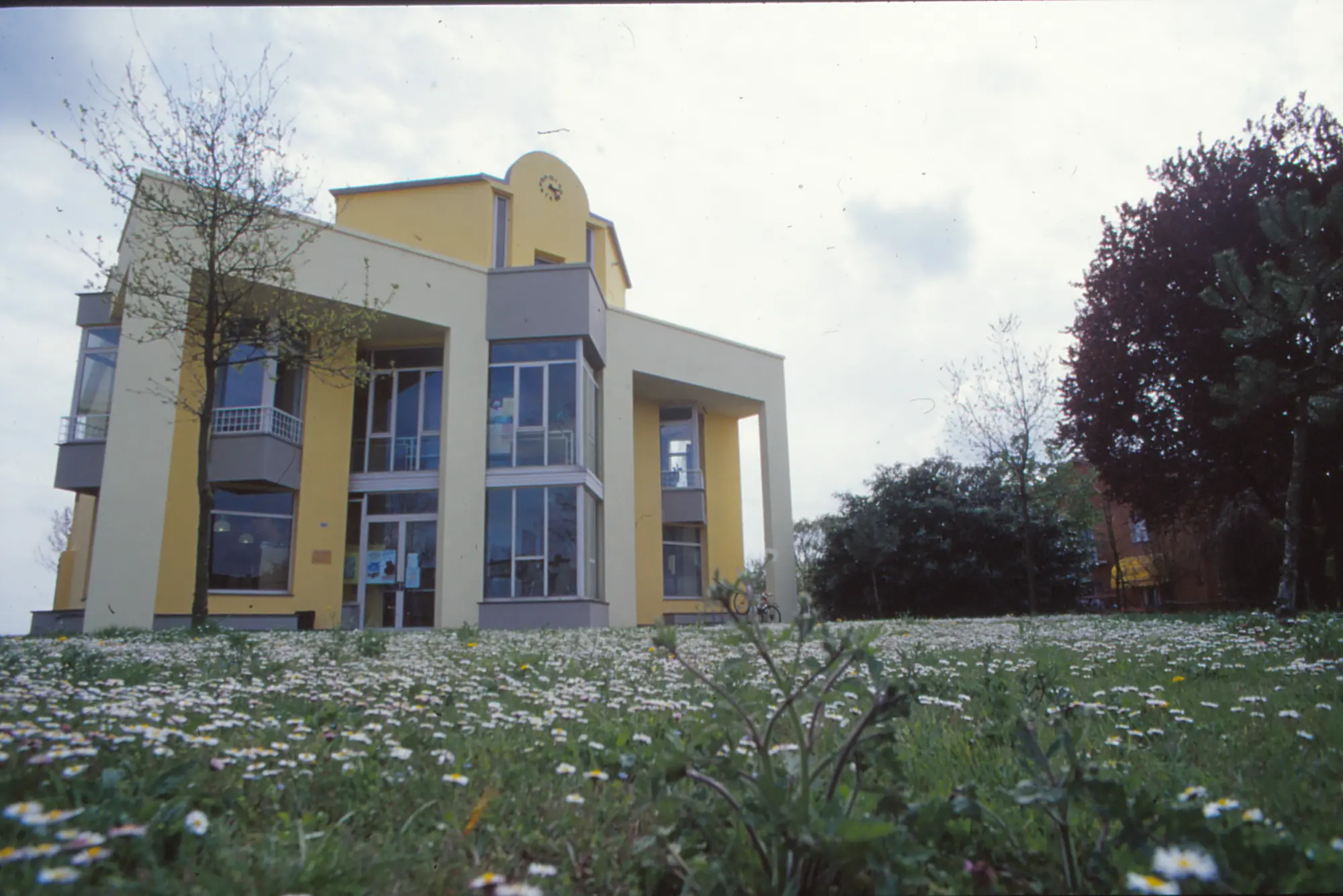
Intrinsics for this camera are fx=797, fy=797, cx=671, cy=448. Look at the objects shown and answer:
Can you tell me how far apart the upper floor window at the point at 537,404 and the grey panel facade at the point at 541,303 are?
348 mm

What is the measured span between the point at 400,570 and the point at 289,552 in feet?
7.85

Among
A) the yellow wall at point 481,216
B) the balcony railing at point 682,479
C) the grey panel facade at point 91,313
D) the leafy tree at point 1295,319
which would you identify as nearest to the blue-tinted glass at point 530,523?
the yellow wall at point 481,216

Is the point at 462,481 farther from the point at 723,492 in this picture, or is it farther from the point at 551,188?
the point at 723,492

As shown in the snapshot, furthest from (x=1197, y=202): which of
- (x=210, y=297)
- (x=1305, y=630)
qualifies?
(x=210, y=297)

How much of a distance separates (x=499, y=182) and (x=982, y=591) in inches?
800

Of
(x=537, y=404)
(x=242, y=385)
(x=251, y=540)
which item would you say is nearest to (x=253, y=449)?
(x=242, y=385)

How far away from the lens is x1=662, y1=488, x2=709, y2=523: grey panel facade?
24.6 metres

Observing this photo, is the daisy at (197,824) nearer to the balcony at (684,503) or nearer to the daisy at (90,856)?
the daisy at (90,856)

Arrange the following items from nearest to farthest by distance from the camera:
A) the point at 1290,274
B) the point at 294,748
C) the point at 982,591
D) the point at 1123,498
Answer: the point at 294,748 → the point at 1290,274 → the point at 1123,498 → the point at 982,591

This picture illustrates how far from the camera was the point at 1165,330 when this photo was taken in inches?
675

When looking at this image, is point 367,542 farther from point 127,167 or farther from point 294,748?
point 294,748

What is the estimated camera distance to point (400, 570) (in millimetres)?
18641

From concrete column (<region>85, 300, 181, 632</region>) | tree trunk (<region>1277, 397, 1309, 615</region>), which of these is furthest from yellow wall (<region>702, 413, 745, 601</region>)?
tree trunk (<region>1277, 397, 1309, 615</region>)

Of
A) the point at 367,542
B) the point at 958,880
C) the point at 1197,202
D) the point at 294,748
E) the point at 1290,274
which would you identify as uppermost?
the point at 1197,202
